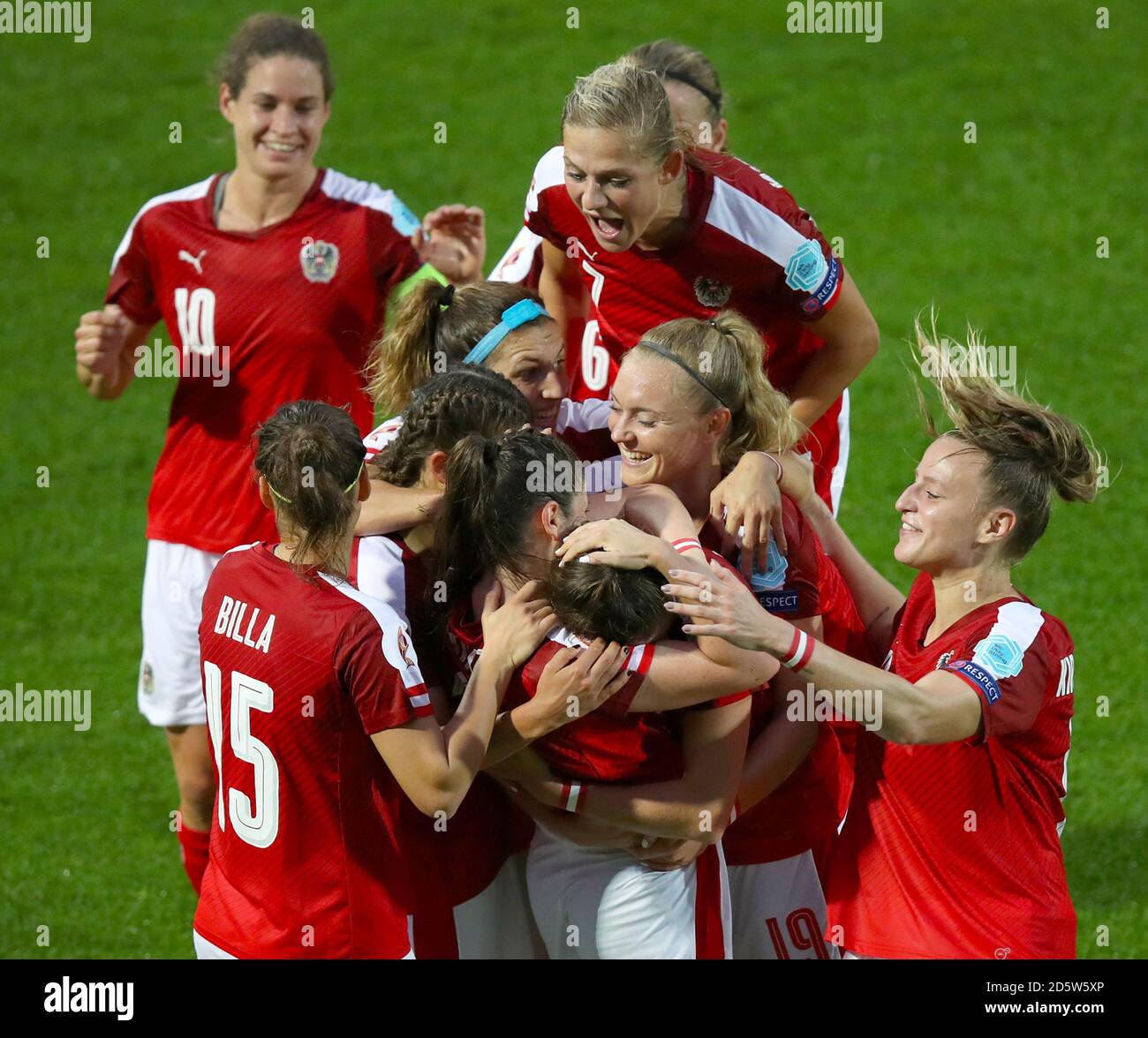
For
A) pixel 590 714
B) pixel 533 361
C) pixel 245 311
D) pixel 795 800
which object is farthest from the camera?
pixel 245 311

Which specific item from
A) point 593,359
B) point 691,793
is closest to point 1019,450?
point 691,793

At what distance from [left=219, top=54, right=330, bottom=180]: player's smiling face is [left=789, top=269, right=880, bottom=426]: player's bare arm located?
204 centimetres

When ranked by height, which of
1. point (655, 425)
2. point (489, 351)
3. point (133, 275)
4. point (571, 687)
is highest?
point (133, 275)

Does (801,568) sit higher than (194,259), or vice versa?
(194,259)

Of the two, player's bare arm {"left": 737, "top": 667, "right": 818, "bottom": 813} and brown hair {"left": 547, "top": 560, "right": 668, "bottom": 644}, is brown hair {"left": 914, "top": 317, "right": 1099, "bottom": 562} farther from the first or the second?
brown hair {"left": 547, "top": 560, "right": 668, "bottom": 644}

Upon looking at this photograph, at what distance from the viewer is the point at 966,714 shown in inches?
141

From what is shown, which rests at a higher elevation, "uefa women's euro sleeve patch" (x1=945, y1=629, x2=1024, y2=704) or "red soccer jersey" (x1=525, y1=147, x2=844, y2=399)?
"red soccer jersey" (x1=525, y1=147, x2=844, y2=399)

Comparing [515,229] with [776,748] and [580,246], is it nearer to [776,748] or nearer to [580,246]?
[580,246]

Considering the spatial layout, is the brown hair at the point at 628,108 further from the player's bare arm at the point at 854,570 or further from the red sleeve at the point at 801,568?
the red sleeve at the point at 801,568

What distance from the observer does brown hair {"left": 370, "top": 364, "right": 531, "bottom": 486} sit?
4.12 metres

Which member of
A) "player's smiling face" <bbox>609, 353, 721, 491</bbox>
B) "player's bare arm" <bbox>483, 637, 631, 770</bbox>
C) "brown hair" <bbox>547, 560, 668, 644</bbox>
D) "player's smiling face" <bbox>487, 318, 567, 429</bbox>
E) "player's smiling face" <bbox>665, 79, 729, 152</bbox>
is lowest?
"player's bare arm" <bbox>483, 637, 631, 770</bbox>

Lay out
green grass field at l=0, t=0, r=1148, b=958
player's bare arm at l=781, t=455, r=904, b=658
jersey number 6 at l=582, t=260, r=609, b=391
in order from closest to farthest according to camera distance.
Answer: player's bare arm at l=781, t=455, r=904, b=658
jersey number 6 at l=582, t=260, r=609, b=391
green grass field at l=0, t=0, r=1148, b=958

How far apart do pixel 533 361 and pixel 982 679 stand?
1.60m

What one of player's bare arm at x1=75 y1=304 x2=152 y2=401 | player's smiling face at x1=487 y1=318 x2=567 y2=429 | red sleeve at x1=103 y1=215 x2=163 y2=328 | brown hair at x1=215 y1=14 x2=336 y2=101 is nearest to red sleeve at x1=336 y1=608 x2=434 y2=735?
player's smiling face at x1=487 y1=318 x2=567 y2=429
